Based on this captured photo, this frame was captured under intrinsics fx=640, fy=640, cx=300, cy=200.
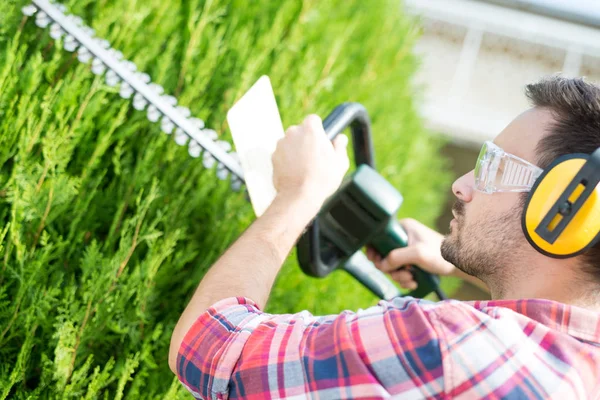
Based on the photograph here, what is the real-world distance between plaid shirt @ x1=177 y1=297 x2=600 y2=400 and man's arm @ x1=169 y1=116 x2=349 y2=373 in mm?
181

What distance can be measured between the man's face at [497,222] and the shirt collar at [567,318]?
243 millimetres

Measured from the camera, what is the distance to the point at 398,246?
260cm

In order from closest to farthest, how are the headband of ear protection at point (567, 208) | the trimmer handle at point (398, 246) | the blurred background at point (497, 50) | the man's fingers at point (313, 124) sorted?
the headband of ear protection at point (567, 208), the man's fingers at point (313, 124), the trimmer handle at point (398, 246), the blurred background at point (497, 50)

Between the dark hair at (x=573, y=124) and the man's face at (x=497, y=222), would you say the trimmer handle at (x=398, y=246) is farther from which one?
the dark hair at (x=573, y=124)

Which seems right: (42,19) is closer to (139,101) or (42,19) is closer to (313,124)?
(139,101)

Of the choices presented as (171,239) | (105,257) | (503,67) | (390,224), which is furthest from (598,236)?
(503,67)

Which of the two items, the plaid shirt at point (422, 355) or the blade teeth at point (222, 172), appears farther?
the blade teeth at point (222, 172)

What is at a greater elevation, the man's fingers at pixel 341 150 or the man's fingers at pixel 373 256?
the man's fingers at pixel 341 150

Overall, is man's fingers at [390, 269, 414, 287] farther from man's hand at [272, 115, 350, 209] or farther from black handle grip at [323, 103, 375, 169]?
man's hand at [272, 115, 350, 209]

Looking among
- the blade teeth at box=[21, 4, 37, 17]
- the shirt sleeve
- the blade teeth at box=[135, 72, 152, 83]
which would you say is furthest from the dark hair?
the blade teeth at box=[21, 4, 37, 17]

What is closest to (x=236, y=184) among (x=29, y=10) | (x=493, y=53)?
(x=29, y=10)

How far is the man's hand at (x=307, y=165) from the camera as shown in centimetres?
193

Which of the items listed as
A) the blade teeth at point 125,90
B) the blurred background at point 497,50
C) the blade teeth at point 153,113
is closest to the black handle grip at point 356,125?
the blade teeth at point 153,113

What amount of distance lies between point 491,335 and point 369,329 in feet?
0.85
